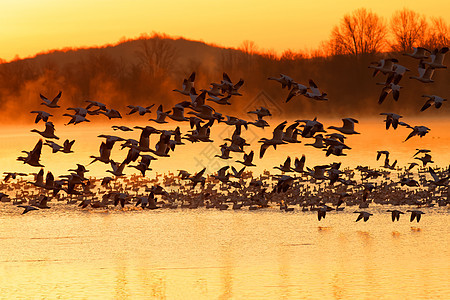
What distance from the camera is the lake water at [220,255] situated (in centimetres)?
2255

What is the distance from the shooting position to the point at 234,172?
3381 centimetres

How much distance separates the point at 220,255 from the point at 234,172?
7660mm

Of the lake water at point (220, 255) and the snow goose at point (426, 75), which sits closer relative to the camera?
the lake water at point (220, 255)

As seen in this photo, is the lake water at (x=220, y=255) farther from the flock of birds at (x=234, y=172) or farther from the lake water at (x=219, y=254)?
the flock of birds at (x=234, y=172)

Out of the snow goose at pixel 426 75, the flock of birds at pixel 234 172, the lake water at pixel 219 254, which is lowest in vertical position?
the lake water at pixel 219 254

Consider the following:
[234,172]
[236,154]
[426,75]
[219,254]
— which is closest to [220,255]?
[219,254]

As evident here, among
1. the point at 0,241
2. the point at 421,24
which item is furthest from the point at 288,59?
the point at 0,241

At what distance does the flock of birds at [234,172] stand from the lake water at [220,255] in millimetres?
897

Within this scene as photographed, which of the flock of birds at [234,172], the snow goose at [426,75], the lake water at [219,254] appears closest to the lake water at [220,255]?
the lake water at [219,254]

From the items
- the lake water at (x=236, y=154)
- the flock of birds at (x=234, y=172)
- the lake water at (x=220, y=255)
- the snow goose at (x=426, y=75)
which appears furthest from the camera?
the lake water at (x=236, y=154)

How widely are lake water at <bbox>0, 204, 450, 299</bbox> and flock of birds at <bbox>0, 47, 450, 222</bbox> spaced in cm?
90

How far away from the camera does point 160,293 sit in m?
22.3

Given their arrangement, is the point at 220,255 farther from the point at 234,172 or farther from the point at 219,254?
the point at 234,172

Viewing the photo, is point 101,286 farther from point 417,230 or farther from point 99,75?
point 99,75
